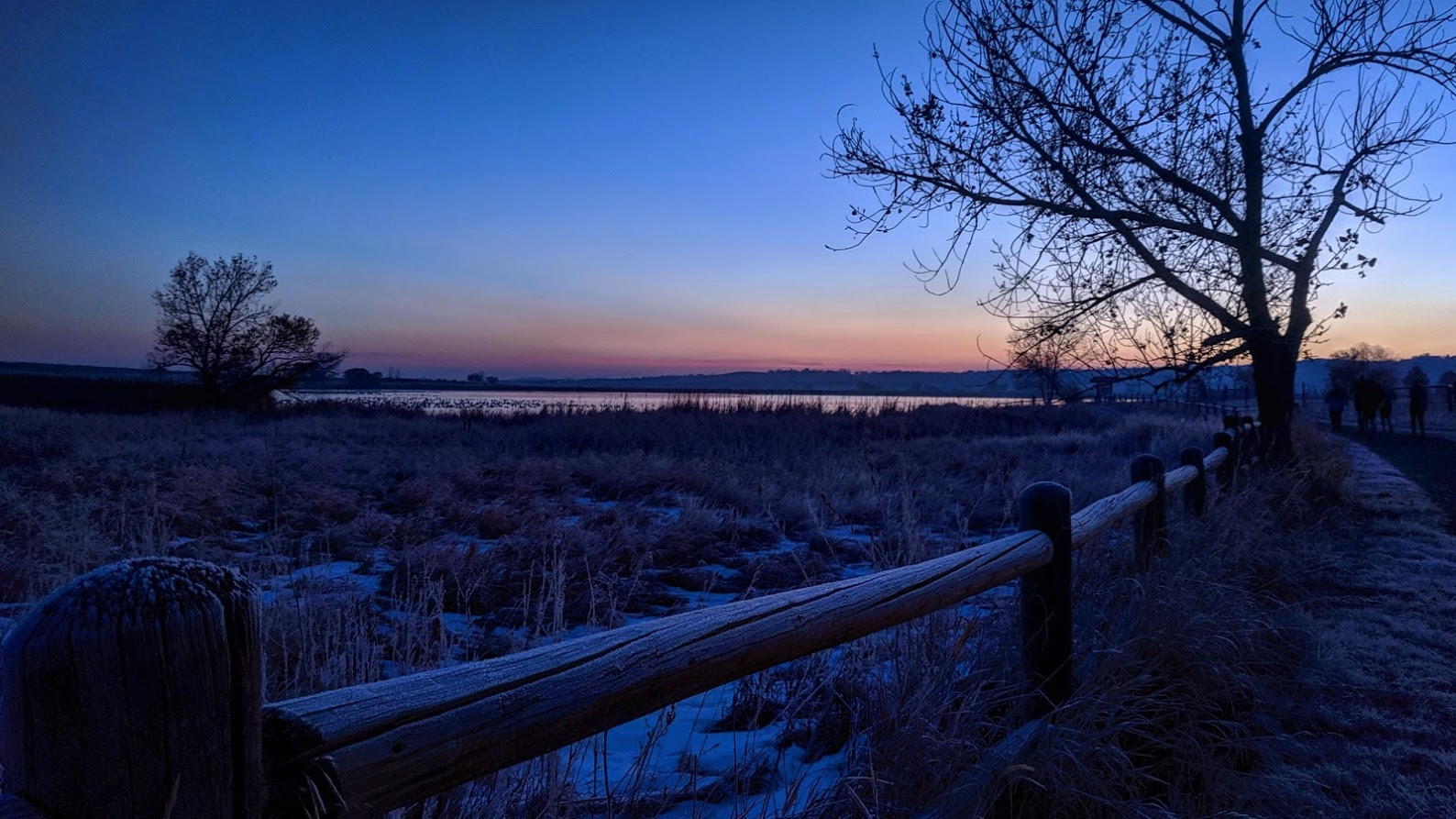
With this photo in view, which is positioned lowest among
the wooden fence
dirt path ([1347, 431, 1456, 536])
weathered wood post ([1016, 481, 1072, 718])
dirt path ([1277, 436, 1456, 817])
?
dirt path ([1277, 436, 1456, 817])

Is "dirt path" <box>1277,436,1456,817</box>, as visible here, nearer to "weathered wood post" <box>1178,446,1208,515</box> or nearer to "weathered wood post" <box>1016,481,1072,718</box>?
"weathered wood post" <box>1178,446,1208,515</box>

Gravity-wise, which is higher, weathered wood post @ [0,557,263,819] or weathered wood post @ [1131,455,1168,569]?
weathered wood post @ [0,557,263,819]

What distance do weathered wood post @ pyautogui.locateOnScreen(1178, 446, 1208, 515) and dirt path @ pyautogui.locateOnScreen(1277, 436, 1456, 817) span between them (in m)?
0.97

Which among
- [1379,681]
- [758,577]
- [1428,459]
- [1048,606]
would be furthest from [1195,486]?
[1428,459]

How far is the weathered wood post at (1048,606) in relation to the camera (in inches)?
122

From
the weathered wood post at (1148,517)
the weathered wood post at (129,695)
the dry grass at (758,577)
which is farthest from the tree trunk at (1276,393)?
the weathered wood post at (129,695)

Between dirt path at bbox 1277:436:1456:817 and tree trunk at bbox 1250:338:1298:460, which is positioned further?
tree trunk at bbox 1250:338:1298:460

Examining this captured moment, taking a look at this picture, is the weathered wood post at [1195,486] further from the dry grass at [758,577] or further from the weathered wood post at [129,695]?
the weathered wood post at [129,695]

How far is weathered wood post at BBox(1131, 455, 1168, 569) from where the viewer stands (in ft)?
15.6

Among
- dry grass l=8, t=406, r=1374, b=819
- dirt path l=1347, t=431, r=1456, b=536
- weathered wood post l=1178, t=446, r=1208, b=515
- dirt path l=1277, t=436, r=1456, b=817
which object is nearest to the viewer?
dry grass l=8, t=406, r=1374, b=819

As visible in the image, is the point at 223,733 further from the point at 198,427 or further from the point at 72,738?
the point at 198,427

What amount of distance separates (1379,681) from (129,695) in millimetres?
5725

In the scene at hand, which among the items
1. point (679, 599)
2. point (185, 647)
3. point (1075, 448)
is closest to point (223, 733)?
point (185, 647)

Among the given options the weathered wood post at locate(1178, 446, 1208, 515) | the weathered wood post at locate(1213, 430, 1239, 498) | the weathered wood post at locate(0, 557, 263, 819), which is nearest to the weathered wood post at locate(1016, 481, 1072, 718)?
the weathered wood post at locate(0, 557, 263, 819)
